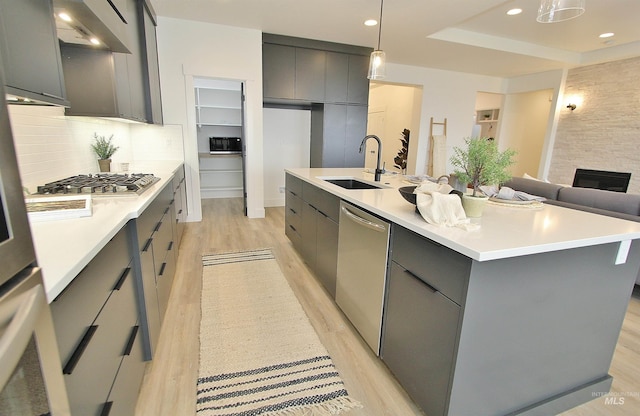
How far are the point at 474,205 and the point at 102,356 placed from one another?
62.1 inches

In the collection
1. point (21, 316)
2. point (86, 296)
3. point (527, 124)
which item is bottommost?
point (86, 296)

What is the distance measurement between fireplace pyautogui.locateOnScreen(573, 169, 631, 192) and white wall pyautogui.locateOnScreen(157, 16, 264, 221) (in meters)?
4.70

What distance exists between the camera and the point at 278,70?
4.50 meters

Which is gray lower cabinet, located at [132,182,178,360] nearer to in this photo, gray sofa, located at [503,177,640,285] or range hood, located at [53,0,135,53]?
range hood, located at [53,0,135,53]

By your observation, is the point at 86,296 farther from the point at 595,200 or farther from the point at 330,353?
the point at 595,200

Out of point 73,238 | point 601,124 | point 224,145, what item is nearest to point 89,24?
point 73,238

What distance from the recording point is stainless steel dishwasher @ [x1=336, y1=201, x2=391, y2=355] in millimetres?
1611

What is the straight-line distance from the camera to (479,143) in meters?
1.34

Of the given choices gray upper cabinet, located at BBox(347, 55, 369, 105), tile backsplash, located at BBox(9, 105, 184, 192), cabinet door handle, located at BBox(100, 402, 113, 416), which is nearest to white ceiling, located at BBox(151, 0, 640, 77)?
gray upper cabinet, located at BBox(347, 55, 369, 105)

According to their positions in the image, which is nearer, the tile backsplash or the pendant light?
the tile backsplash

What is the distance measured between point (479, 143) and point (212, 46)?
394 centimetres

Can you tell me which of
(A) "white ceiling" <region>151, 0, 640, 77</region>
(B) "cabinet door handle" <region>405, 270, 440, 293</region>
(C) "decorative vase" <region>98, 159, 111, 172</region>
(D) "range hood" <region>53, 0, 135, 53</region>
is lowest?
(B) "cabinet door handle" <region>405, 270, 440, 293</region>

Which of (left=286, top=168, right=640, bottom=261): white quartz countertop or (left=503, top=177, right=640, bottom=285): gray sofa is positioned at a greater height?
(left=286, top=168, right=640, bottom=261): white quartz countertop

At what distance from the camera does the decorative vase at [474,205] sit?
1.39m
